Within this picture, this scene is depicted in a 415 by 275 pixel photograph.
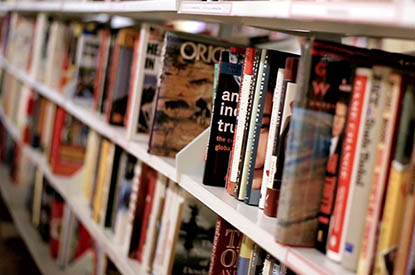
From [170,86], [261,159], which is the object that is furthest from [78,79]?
[261,159]

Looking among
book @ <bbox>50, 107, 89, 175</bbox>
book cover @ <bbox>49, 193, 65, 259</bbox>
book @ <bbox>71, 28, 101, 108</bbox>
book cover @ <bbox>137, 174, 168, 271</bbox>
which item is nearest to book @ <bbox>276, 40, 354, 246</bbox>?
book cover @ <bbox>137, 174, 168, 271</bbox>

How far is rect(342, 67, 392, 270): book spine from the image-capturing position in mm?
882

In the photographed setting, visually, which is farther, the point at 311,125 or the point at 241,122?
the point at 241,122

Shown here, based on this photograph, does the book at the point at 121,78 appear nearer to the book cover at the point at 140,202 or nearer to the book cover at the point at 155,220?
the book cover at the point at 140,202

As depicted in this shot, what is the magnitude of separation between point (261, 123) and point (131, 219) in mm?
845

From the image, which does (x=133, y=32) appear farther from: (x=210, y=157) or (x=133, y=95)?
(x=210, y=157)

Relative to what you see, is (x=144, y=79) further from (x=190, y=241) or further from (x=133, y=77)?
(x=190, y=241)

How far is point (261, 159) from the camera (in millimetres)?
1206

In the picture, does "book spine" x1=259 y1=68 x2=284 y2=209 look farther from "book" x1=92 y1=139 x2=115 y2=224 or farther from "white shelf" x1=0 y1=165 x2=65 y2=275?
"white shelf" x1=0 y1=165 x2=65 y2=275

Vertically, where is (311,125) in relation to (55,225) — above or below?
above

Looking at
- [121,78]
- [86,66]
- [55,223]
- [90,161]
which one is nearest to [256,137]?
[121,78]

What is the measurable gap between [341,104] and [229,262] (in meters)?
0.57

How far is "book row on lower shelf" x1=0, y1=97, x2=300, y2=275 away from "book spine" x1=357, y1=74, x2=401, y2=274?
0.94 feet

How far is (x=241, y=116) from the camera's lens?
1264 millimetres
